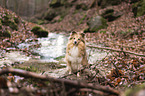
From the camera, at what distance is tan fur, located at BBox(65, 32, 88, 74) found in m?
5.09

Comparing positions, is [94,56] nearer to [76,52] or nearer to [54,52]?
[54,52]

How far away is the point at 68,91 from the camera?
5.02ft

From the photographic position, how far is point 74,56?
5125 mm

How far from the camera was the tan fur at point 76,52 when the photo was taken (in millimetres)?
5094

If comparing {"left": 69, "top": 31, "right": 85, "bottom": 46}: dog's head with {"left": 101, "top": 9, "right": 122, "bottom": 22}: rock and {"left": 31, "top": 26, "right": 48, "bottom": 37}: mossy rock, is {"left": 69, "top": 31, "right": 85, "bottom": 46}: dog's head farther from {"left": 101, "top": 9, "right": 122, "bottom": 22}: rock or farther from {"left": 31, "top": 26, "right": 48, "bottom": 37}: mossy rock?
{"left": 101, "top": 9, "right": 122, "bottom": 22}: rock

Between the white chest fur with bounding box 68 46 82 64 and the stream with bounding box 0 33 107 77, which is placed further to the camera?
the stream with bounding box 0 33 107 77

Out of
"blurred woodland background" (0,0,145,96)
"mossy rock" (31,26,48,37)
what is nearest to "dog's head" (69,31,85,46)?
"blurred woodland background" (0,0,145,96)

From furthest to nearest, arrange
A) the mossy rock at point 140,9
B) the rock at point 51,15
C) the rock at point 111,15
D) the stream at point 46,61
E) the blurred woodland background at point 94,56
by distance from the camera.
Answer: the rock at point 51,15
the rock at point 111,15
the mossy rock at point 140,9
the stream at point 46,61
the blurred woodland background at point 94,56

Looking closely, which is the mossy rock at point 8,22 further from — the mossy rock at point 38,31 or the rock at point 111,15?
the rock at point 111,15

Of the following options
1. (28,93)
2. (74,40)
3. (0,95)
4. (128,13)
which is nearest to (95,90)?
(28,93)

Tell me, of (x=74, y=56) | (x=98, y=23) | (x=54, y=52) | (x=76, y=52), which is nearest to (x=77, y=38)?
(x=76, y=52)

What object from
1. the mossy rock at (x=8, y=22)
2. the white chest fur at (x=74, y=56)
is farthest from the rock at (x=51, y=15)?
the white chest fur at (x=74, y=56)

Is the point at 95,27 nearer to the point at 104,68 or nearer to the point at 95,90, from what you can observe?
the point at 104,68

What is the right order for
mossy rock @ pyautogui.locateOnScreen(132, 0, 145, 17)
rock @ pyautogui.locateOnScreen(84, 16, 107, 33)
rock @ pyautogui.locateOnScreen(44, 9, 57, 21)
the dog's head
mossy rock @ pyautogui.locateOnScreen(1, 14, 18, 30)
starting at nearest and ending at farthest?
the dog's head, mossy rock @ pyautogui.locateOnScreen(1, 14, 18, 30), mossy rock @ pyautogui.locateOnScreen(132, 0, 145, 17), rock @ pyautogui.locateOnScreen(84, 16, 107, 33), rock @ pyautogui.locateOnScreen(44, 9, 57, 21)
